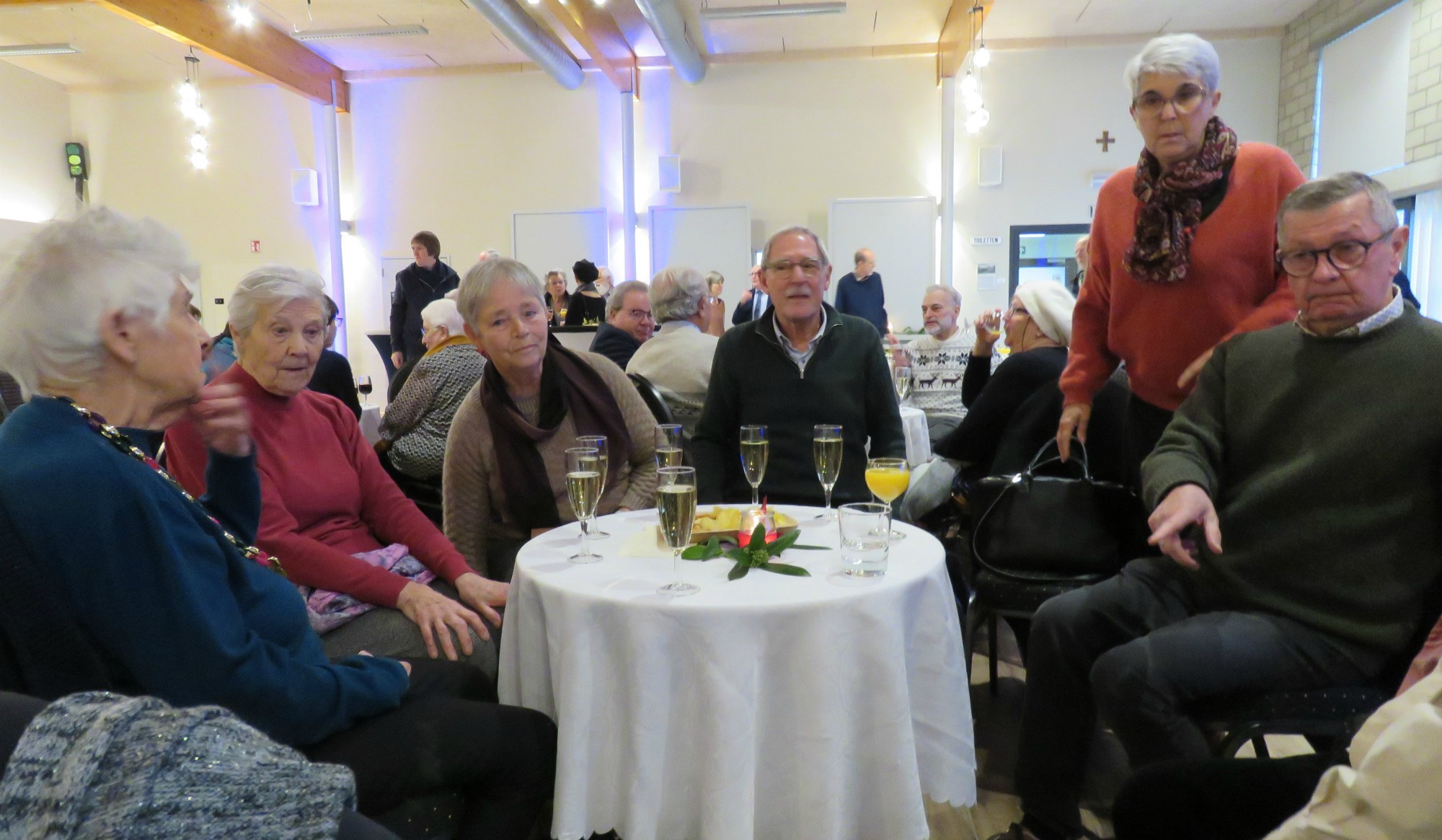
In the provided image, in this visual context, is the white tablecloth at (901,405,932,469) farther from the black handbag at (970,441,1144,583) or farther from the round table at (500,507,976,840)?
the round table at (500,507,976,840)

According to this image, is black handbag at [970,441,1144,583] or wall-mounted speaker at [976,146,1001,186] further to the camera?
wall-mounted speaker at [976,146,1001,186]

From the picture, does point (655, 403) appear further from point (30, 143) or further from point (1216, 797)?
point (30, 143)

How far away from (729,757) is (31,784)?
3.27 ft

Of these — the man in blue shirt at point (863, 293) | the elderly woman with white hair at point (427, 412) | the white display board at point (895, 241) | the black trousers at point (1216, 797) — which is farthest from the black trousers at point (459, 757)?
the white display board at point (895, 241)

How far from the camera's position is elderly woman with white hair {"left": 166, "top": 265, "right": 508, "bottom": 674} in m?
1.82

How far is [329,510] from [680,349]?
5.36ft

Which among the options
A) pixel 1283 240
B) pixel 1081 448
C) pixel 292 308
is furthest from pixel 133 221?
pixel 1081 448

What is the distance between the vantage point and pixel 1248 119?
9008mm

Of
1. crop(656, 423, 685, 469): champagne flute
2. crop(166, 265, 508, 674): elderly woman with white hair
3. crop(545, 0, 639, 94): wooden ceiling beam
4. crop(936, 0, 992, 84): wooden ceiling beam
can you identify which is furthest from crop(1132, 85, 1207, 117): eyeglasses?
crop(545, 0, 639, 94): wooden ceiling beam

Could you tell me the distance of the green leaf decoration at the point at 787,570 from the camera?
151 cm

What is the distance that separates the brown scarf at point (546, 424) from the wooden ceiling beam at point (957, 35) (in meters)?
6.91

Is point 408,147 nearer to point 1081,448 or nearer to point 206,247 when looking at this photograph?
point 206,247

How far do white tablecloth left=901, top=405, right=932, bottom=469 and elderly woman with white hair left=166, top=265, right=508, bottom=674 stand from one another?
221 cm

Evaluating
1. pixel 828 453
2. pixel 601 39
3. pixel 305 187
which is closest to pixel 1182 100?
pixel 828 453
